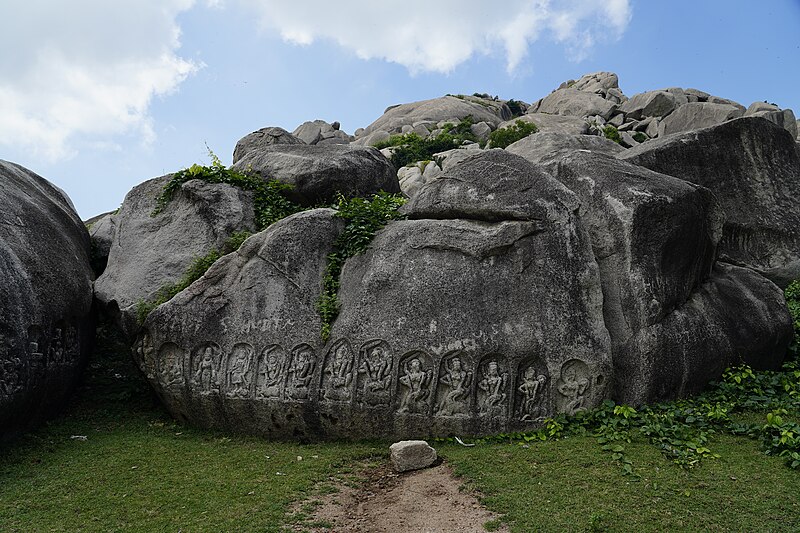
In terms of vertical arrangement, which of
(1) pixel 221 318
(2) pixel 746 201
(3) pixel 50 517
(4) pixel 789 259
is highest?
(2) pixel 746 201

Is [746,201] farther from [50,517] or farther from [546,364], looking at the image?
[50,517]

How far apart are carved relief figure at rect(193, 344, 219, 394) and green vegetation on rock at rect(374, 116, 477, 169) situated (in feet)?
93.2

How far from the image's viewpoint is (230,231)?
37.2ft

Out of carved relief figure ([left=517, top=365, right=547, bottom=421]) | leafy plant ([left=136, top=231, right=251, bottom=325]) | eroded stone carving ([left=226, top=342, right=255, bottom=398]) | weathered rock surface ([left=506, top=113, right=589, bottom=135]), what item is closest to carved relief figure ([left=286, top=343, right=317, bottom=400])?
eroded stone carving ([left=226, top=342, right=255, bottom=398])

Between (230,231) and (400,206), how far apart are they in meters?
3.11

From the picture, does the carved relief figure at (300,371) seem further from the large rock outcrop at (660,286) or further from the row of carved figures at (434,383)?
the large rock outcrop at (660,286)

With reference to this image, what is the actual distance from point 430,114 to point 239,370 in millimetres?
43471

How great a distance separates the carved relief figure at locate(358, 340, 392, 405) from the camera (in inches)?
335

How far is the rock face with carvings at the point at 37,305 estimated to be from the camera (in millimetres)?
8445

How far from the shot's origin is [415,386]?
8.48m

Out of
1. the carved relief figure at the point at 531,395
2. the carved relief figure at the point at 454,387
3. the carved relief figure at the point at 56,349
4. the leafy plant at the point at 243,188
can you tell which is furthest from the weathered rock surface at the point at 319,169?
the carved relief figure at the point at 531,395

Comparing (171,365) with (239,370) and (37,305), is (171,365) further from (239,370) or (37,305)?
(37,305)

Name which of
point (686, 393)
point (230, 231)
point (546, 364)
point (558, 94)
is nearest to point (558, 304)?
point (546, 364)

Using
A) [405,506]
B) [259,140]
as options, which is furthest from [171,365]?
[259,140]
